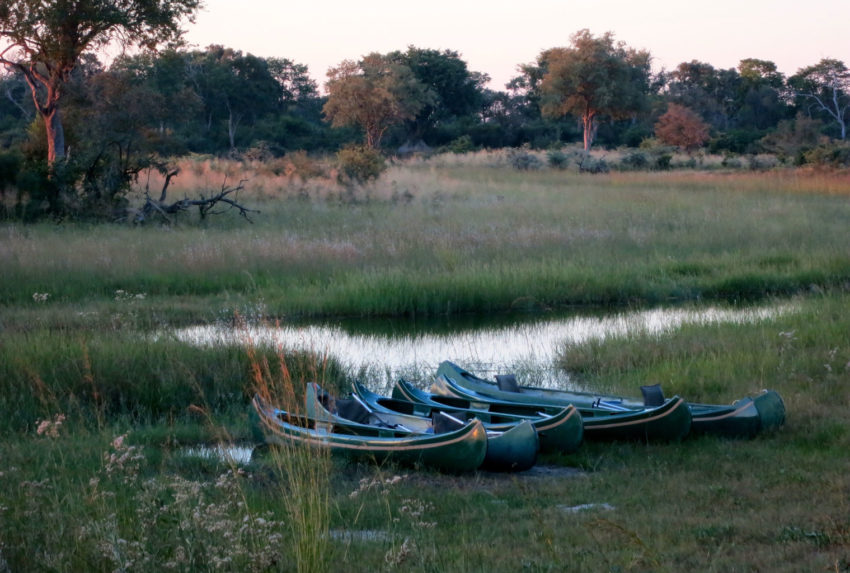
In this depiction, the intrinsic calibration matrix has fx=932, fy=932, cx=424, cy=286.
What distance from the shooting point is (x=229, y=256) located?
696 inches

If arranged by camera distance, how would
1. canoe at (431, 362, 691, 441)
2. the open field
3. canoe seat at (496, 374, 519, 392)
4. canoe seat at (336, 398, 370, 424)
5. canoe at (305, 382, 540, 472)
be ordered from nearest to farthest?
1. the open field
2. canoe at (305, 382, 540, 472)
3. canoe at (431, 362, 691, 441)
4. canoe seat at (336, 398, 370, 424)
5. canoe seat at (496, 374, 519, 392)

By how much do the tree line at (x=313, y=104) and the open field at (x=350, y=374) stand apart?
648 cm

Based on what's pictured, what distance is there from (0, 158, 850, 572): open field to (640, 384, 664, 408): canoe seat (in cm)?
65

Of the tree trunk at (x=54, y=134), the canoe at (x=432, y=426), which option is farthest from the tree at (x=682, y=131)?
the canoe at (x=432, y=426)

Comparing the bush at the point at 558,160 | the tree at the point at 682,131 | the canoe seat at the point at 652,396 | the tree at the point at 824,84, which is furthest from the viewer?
the tree at the point at 824,84

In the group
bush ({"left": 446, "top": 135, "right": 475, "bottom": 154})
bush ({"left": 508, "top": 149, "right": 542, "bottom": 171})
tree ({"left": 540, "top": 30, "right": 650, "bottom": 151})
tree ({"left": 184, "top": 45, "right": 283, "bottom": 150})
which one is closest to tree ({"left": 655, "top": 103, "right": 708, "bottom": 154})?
tree ({"left": 540, "top": 30, "right": 650, "bottom": 151})

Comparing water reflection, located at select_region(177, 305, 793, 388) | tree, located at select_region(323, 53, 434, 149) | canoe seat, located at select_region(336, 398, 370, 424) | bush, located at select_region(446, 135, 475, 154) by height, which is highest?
tree, located at select_region(323, 53, 434, 149)

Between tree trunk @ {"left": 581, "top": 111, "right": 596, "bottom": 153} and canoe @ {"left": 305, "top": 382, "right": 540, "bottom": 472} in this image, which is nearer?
canoe @ {"left": 305, "top": 382, "right": 540, "bottom": 472}

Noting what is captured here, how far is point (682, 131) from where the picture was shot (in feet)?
183

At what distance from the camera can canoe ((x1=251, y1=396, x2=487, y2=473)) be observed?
23.4 feet

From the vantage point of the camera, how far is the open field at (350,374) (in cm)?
520

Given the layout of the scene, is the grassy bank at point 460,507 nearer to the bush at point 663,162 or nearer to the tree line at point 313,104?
the tree line at point 313,104

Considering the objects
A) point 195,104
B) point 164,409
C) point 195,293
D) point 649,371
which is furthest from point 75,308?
point 195,104

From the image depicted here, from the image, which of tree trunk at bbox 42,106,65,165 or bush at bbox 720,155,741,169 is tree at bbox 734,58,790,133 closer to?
bush at bbox 720,155,741,169
